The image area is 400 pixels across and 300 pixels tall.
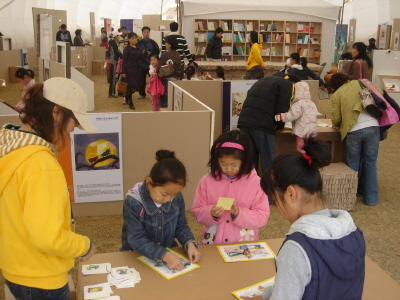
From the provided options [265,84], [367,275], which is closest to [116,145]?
[265,84]

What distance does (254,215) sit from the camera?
2.71 meters

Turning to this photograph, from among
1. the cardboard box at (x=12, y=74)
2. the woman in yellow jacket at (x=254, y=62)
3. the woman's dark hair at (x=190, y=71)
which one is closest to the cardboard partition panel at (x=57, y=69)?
the woman's dark hair at (x=190, y=71)

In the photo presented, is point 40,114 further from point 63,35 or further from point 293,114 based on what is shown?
point 63,35

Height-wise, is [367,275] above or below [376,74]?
below

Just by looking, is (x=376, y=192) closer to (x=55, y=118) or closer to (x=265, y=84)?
(x=265, y=84)

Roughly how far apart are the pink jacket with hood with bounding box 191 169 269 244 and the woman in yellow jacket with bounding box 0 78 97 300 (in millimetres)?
1044

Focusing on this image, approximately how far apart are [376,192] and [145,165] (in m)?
2.68

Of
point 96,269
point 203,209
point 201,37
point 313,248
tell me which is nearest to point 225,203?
point 203,209

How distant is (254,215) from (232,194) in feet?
0.62

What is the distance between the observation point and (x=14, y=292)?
1.84 metres

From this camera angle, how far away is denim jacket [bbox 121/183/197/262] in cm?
231

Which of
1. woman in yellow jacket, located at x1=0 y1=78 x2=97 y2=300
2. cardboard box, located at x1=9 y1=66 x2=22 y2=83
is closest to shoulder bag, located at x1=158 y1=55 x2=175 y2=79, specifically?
woman in yellow jacket, located at x1=0 y1=78 x2=97 y2=300

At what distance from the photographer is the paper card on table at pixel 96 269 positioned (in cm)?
221

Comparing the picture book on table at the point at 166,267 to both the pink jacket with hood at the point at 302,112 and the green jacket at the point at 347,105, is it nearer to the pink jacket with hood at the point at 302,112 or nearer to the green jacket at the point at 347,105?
the pink jacket with hood at the point at 302,112
